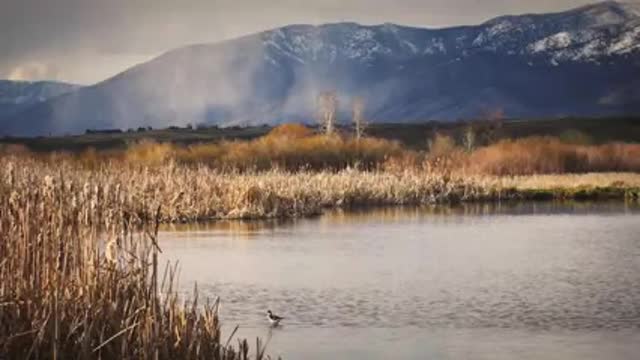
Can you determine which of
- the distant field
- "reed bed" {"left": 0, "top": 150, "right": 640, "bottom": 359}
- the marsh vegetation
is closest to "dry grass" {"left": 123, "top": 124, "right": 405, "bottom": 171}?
the marsh vegetation

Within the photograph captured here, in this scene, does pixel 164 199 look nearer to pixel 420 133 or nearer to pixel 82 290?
pixel 82 290

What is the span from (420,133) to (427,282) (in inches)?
5035

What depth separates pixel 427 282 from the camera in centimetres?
2347

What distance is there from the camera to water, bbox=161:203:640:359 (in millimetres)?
16953

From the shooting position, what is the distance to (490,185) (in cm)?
4962

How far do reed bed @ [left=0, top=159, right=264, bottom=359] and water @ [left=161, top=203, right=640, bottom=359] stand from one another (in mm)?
3105

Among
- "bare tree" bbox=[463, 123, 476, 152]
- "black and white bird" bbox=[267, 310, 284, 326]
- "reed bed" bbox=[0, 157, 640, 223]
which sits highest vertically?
"bare tree" bbox=[463, 123, 476, 152]

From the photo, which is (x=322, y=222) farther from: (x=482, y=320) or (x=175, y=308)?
(x=175, y=308)

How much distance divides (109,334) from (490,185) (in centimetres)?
3768

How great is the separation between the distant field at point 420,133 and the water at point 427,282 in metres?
86.8

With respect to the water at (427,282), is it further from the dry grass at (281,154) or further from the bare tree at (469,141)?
the bare tree at (469,141)

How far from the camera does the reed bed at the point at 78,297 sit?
12500 millimetres

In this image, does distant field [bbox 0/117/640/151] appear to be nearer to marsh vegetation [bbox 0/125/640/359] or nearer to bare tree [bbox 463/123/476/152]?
bare tree [bbox 463/123/476/152]

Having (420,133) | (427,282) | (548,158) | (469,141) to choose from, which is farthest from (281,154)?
(420,133)
